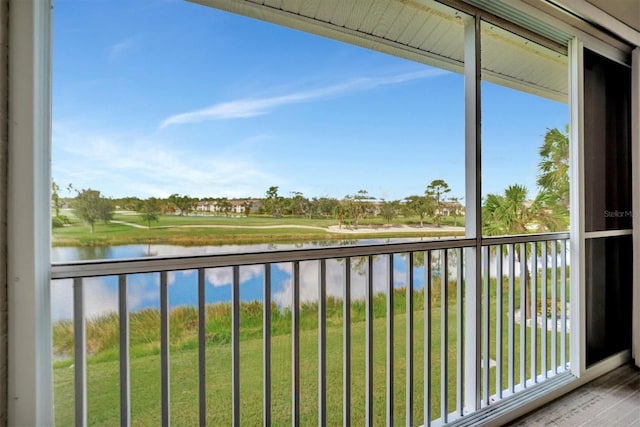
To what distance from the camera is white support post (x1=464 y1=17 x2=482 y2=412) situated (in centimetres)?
210

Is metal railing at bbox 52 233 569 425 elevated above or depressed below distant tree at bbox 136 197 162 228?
below

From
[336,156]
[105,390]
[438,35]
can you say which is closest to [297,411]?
[105,390]

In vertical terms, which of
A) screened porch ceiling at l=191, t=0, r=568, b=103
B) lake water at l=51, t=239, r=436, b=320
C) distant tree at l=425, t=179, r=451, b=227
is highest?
screened porch ceiling at l=191, t=0, r=568, b=103

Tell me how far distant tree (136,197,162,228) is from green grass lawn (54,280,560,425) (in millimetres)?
361

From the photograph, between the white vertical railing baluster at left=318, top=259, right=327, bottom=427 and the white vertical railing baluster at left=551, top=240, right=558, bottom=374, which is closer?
the white vertical railing baluster at left=318, top=259, right=327, bottom=427

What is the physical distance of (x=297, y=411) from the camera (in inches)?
63.9

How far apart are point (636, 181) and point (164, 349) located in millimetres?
3478

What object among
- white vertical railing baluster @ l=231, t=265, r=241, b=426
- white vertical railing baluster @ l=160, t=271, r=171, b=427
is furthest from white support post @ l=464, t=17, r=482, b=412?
white vertical railing baluster @ l=160, t=271, r=171, b=427

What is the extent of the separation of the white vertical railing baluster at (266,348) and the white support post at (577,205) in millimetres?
2198

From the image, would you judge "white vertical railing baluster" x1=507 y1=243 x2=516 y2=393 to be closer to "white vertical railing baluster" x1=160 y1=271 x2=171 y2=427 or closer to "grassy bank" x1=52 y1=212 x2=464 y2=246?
"grassy bank" x1=52 y1=212 x2=464 y2=246

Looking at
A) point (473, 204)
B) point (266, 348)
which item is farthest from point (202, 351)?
point (473, 204)

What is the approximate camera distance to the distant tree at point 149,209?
4.64ft

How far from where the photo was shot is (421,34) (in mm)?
2244

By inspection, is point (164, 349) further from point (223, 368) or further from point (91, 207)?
point (91, 207)
